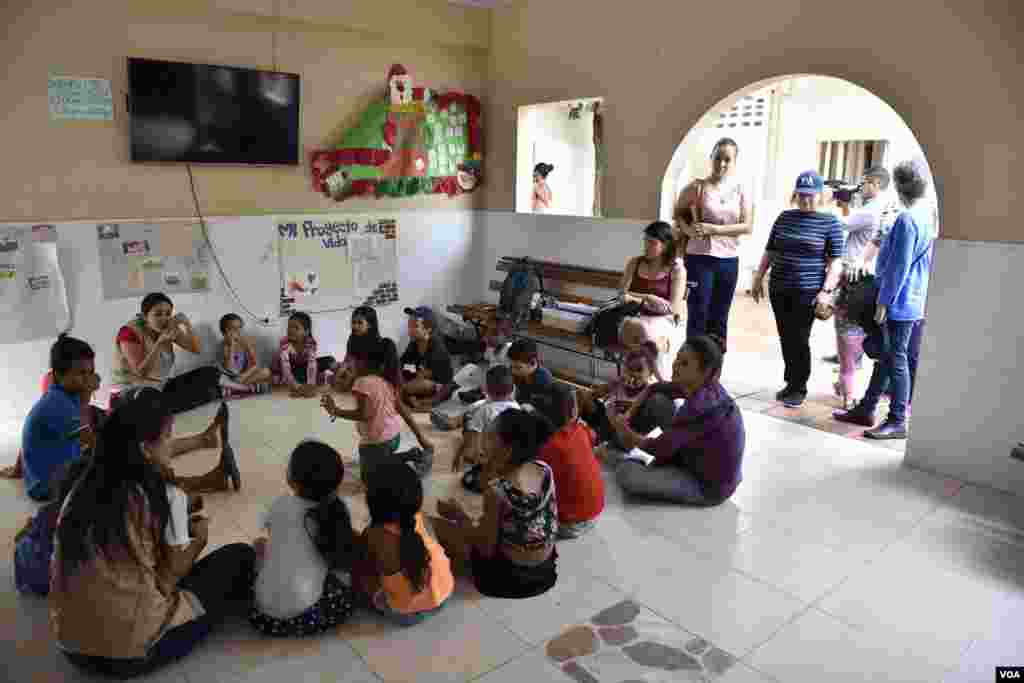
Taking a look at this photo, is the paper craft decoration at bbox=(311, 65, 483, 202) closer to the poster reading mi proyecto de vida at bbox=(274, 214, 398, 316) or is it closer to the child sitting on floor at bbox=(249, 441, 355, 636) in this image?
the poster reading mi proyecto de vida at bbox=(274, 214, 398, 316)

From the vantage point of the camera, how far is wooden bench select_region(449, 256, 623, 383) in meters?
4.86

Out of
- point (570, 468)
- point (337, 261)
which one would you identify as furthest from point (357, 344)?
point (337, 261)

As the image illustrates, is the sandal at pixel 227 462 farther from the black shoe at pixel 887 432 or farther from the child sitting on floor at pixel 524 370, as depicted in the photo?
the black shoe at pixel 887 432

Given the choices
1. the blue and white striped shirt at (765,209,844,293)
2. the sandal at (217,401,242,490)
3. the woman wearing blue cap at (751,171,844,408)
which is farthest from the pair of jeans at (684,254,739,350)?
the sandal at (217,401,242,490)

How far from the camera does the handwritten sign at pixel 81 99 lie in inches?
161

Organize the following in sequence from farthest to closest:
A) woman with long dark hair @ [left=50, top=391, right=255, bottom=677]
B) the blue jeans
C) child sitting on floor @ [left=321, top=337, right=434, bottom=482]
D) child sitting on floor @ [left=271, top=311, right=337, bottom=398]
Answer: child sitting on floor @ [left=271, top=311, right=337, bottom=398] → the blue jeans → child sitting on floor @ [left=321, top=337, right=434, bottom=482] → woman with long dark hair @ [left=50, top=391, right=255, bottom=677]

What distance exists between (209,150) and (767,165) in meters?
6.59

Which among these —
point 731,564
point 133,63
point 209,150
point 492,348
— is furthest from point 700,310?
point 133,63

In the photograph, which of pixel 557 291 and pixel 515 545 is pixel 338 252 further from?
pixel 515 545

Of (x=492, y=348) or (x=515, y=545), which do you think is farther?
(x=492, y=348)

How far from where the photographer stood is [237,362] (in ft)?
15.6

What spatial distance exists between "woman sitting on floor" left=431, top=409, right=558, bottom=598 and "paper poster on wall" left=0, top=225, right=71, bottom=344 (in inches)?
120

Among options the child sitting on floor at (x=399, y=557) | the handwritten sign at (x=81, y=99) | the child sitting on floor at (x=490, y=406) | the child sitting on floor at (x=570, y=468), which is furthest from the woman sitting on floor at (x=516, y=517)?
the handwritten sign at (x=81, y=99)

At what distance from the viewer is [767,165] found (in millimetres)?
8852
